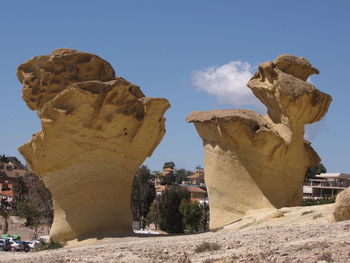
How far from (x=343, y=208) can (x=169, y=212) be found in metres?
22.8

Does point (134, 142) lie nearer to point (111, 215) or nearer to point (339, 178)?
point (111, 215)

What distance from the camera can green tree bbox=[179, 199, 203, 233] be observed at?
1380 inches

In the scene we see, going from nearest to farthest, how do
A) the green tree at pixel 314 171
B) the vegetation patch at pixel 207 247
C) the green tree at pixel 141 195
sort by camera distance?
the vegetation patch at pixel 207 247 → the green tree at pixel 141 195 → the green tree at pixel 314 171

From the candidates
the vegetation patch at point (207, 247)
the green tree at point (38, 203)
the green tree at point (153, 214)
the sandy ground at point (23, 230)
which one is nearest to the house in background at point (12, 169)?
the sandy ground at point (23, 230)

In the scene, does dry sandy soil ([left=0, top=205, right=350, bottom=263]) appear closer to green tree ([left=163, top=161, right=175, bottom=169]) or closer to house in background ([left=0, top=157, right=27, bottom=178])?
house in background ([left=0, top=157, right=27, bottom=178])

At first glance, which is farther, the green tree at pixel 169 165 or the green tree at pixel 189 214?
the green tree at pixel 169 165

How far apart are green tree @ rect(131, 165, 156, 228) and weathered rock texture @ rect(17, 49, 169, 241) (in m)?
21.1

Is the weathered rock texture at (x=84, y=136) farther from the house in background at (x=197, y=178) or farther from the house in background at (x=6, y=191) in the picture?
the house in background at (x=197, y=178)

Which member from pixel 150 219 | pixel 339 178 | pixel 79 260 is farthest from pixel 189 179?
pixel 79 260

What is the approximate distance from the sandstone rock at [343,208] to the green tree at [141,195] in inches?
1048

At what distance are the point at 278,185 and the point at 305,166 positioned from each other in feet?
5.64

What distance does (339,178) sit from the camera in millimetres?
50062

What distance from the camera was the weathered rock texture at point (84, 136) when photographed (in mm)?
17609

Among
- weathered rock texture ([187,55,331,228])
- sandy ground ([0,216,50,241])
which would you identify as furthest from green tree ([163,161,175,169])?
weathered rock texture ([187,55,331,228])
